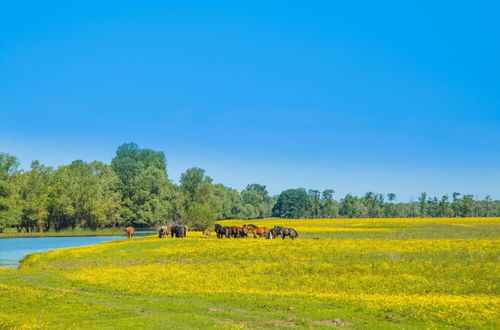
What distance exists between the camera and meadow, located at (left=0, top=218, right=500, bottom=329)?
1867cm

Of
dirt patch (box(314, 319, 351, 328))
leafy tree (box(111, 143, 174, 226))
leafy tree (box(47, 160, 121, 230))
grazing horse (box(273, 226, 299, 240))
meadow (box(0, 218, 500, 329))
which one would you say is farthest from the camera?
leafy tree (box(111, 143, 174, 226))

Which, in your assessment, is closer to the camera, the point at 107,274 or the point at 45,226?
the point at 107,274

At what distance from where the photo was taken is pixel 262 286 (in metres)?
28.4

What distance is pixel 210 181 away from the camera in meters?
118

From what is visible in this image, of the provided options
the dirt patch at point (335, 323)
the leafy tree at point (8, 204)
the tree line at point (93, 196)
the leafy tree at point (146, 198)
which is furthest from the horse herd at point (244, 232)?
the leafy tree at point (146, 198)

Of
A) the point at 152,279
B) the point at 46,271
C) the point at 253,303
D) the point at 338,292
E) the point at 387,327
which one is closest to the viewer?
the point at 387,327

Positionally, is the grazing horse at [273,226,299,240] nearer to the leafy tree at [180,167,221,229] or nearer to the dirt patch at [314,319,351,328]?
the dirt patch at [314,319,351,328]

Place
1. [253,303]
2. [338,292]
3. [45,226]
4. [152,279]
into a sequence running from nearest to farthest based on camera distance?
[253,303], [338,292], [152,279], [45,226]

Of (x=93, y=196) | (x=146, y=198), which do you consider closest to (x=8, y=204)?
(x=93, y=196)

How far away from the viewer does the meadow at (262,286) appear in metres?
18.7

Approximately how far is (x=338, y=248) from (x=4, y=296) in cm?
2696

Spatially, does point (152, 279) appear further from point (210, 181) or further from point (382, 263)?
point (210, 181)

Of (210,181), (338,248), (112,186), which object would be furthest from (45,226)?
A: (338,248)

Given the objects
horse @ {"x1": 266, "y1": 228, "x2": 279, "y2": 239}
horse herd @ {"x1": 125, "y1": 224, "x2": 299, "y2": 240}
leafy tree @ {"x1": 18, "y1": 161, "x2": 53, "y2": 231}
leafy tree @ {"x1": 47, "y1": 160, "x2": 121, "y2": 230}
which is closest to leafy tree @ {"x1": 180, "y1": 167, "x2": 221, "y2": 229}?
leafy tree @ {"x1": 47, "y1": 160, "x2": 121, "y2": 230}
